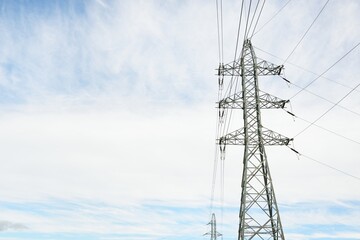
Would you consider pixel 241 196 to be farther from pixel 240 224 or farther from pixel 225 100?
pixel 225 100

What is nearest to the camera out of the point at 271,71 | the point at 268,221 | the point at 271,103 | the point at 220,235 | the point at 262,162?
the point at 268,221

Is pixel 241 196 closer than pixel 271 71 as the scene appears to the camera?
Yes

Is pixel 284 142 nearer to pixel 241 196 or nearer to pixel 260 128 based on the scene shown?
pixel 260 128

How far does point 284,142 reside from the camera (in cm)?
2717

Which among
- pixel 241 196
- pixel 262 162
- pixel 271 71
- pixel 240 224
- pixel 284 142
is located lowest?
pixel 240 224

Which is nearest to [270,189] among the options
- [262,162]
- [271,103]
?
[262,162]

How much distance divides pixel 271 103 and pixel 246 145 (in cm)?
442

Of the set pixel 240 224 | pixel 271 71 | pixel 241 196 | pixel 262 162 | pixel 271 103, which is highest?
pixel 271 71

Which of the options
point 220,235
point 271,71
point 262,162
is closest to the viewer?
point 262,162

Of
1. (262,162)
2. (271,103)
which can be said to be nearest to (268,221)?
(262,162)

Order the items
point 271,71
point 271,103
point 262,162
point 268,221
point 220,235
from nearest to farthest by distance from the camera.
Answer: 1. point 268,221
2. point 262,162
3. point 271,103
4. point 271,71
5. point 220,235

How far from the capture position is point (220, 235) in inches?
3004

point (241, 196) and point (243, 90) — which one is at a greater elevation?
point (243, 90)

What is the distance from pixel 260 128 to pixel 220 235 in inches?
2139
